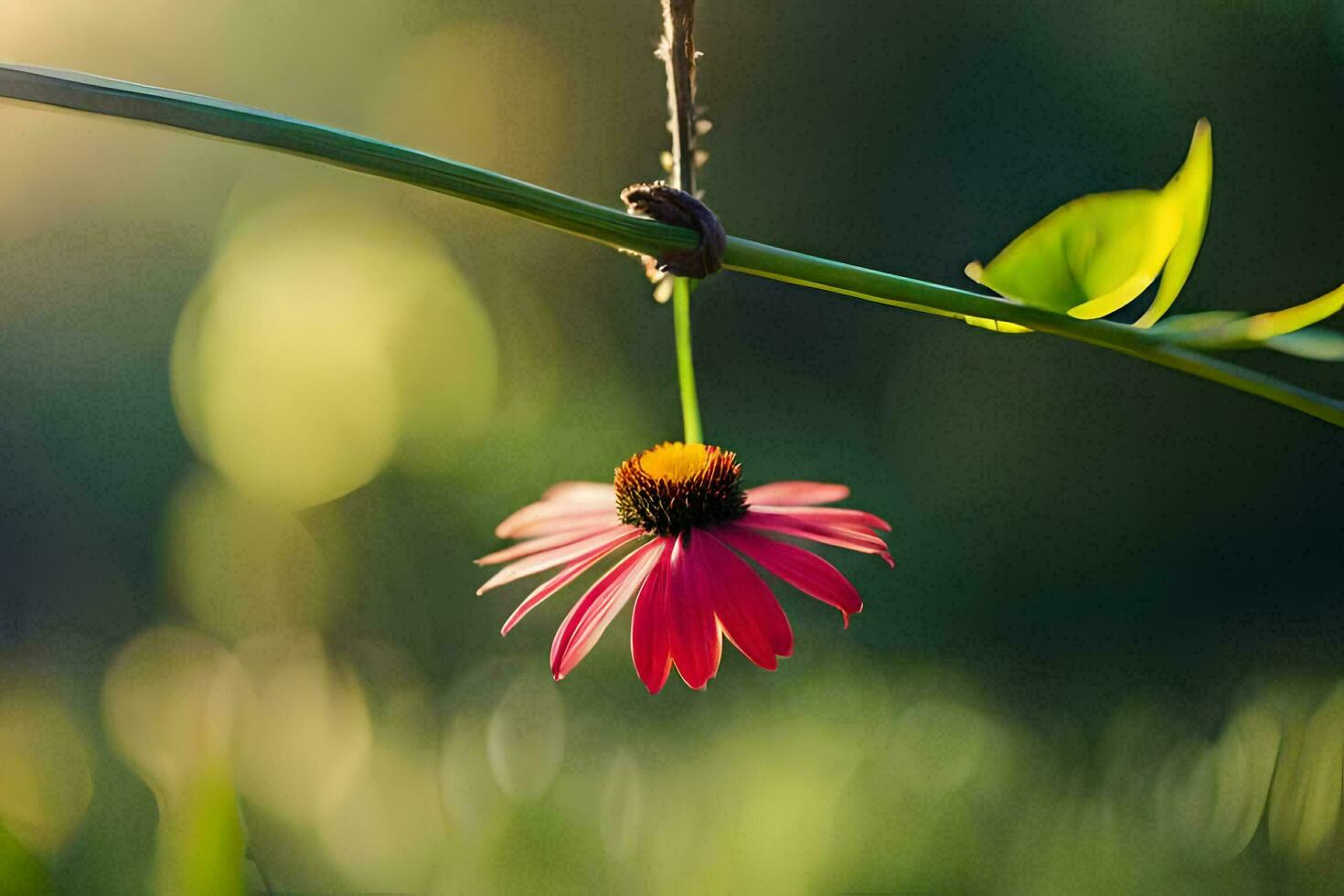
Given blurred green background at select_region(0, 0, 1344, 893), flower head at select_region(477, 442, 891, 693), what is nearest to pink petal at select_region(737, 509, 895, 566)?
flower head at select_region(477, 442, 891, 693)

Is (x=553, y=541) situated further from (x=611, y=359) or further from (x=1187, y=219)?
(x=611, y=359)

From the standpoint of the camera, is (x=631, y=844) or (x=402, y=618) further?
(x=402, y=618)

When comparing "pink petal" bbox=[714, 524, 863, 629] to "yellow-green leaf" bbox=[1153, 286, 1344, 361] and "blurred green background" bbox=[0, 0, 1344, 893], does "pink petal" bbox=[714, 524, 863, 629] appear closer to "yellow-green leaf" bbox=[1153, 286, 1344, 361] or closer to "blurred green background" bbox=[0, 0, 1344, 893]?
"yellow-green leaf" bbox=[1153, 286, 1344, 361]

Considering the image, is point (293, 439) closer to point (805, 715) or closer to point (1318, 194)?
point (805, 715)

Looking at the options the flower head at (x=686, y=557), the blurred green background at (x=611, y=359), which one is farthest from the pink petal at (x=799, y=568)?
the blurred green background at (x=611, y=359)

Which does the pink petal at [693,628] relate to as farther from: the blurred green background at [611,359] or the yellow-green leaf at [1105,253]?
the blurred green background at [611,359]

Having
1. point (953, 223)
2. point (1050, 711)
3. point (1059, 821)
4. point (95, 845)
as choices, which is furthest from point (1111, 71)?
point (95, 845)

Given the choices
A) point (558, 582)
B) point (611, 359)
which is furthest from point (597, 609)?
point (611, 359)
